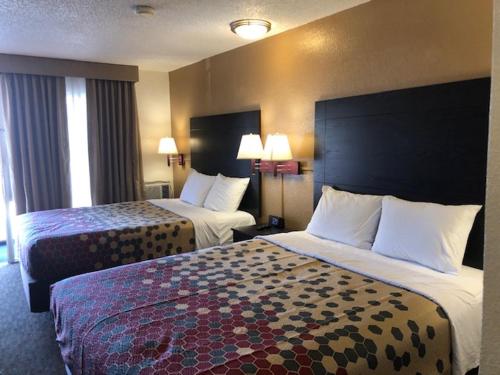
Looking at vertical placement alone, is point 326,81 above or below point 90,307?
above

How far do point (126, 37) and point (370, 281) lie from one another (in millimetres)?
3172

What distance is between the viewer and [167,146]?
5.30m

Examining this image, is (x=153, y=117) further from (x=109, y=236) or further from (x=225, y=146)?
(x=109, y=236)

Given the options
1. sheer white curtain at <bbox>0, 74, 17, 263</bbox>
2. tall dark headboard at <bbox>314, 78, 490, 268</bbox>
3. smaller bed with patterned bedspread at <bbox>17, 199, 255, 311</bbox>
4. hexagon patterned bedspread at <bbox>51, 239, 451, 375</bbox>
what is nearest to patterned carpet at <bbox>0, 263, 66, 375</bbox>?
smaller bed with patterned bedspread at <bbox>17, 199, 255, 311</bbox>

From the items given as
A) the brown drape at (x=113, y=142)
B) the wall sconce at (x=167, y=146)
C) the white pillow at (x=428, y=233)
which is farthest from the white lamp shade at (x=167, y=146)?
the white pillow at (x=428, y=233)

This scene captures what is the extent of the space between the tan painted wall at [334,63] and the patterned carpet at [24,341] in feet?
7.20

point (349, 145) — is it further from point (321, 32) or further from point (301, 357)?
point (301, 357)

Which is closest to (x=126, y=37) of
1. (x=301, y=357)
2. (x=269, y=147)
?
(x=269, y=147)

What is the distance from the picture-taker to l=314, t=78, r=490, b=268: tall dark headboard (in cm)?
218

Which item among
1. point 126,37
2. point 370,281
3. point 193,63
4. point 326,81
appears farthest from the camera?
point 193,63

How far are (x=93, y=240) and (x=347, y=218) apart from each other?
6.76ft

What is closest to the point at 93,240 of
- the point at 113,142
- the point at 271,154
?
the point at 271,154

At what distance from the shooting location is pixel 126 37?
366 centimetres

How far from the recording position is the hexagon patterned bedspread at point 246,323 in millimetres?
1362
